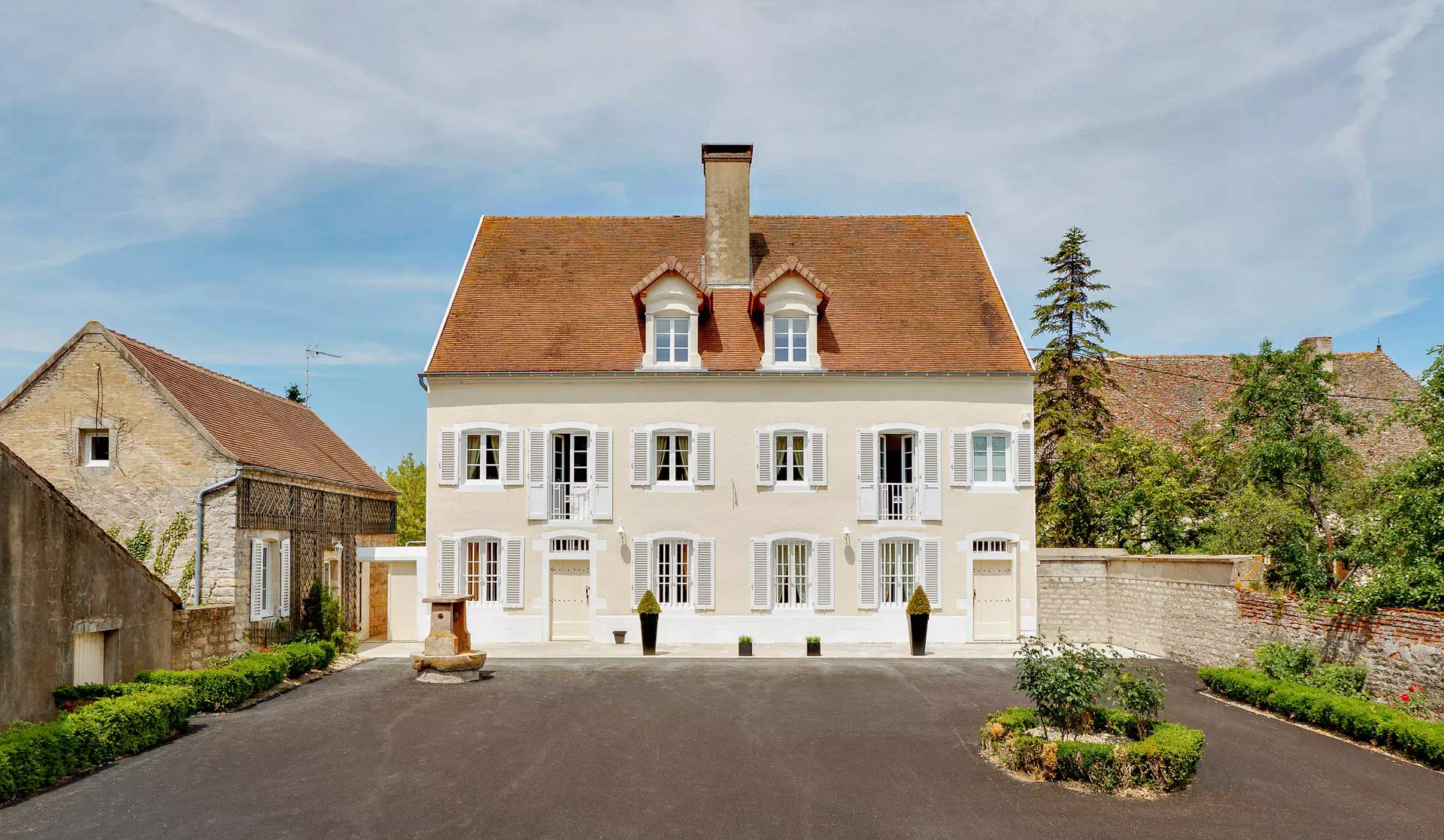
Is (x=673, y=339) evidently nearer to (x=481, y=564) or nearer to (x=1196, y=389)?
(x=481, y=564)

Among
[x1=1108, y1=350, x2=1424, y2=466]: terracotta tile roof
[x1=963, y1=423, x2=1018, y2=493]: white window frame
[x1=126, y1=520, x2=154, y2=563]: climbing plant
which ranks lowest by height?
[x1=126, y1=520, x2=154, y2=563]: climbing plant

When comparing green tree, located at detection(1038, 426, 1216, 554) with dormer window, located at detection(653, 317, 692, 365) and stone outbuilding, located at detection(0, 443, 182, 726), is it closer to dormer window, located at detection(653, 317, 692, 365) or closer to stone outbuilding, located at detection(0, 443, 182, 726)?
dormer window, located at detection(653, 317, 692, 365)

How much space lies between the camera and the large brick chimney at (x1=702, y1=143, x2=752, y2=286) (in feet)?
81.4

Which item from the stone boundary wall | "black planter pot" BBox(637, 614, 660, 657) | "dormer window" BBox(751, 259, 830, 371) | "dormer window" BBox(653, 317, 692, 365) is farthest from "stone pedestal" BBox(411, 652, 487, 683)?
the stone boundary wall

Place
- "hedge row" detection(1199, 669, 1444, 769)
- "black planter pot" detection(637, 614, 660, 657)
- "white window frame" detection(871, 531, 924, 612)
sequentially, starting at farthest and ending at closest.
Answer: "white window frame" detection(871, 531, 924, 612), "black planter pot" detection(637, 614, 660, 657), "hedge row" detection(1199, 669, 1444, 769)

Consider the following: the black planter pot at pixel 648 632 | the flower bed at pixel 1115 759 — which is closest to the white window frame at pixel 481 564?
the black planter pot at pixel 648 632

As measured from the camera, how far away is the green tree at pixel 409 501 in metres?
42.8

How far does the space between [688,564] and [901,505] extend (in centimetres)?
503

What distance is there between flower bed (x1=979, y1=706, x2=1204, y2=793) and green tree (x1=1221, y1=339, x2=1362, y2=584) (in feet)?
34.8

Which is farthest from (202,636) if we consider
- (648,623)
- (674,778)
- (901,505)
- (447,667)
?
(901,505)

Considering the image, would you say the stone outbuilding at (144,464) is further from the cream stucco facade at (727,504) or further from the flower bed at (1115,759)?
the flower bed at (1115,759)

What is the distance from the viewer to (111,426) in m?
17.6

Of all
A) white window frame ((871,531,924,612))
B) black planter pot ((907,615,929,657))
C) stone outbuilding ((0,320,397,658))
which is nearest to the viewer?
stone outbuilding ((0,320,397,658))

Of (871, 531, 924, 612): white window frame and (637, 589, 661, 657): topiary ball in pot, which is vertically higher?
(871, 531, 924, 612): white window frame
